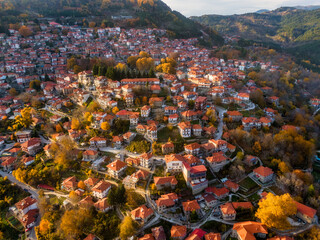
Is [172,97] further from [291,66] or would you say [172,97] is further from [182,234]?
[291,66]

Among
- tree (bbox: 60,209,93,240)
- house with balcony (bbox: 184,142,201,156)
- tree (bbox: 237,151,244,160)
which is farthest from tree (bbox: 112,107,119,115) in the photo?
tree (bbox: 237,151,244,160)

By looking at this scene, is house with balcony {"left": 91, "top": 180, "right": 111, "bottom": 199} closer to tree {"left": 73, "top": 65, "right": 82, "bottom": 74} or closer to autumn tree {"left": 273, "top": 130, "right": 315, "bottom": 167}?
autumn tree {"left": 273, "top": 130, "right": 315, "bottom": 167}

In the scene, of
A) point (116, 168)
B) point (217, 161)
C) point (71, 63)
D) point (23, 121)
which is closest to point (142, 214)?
point (116, 168)

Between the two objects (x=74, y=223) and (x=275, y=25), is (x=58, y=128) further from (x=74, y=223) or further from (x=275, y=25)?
(x=275, y=25)

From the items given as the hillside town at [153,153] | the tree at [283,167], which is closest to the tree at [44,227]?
the hillside town at [153,153]

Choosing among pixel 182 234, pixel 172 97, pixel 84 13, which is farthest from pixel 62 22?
pixel 182 234

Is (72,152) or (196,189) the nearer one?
(196,189)
